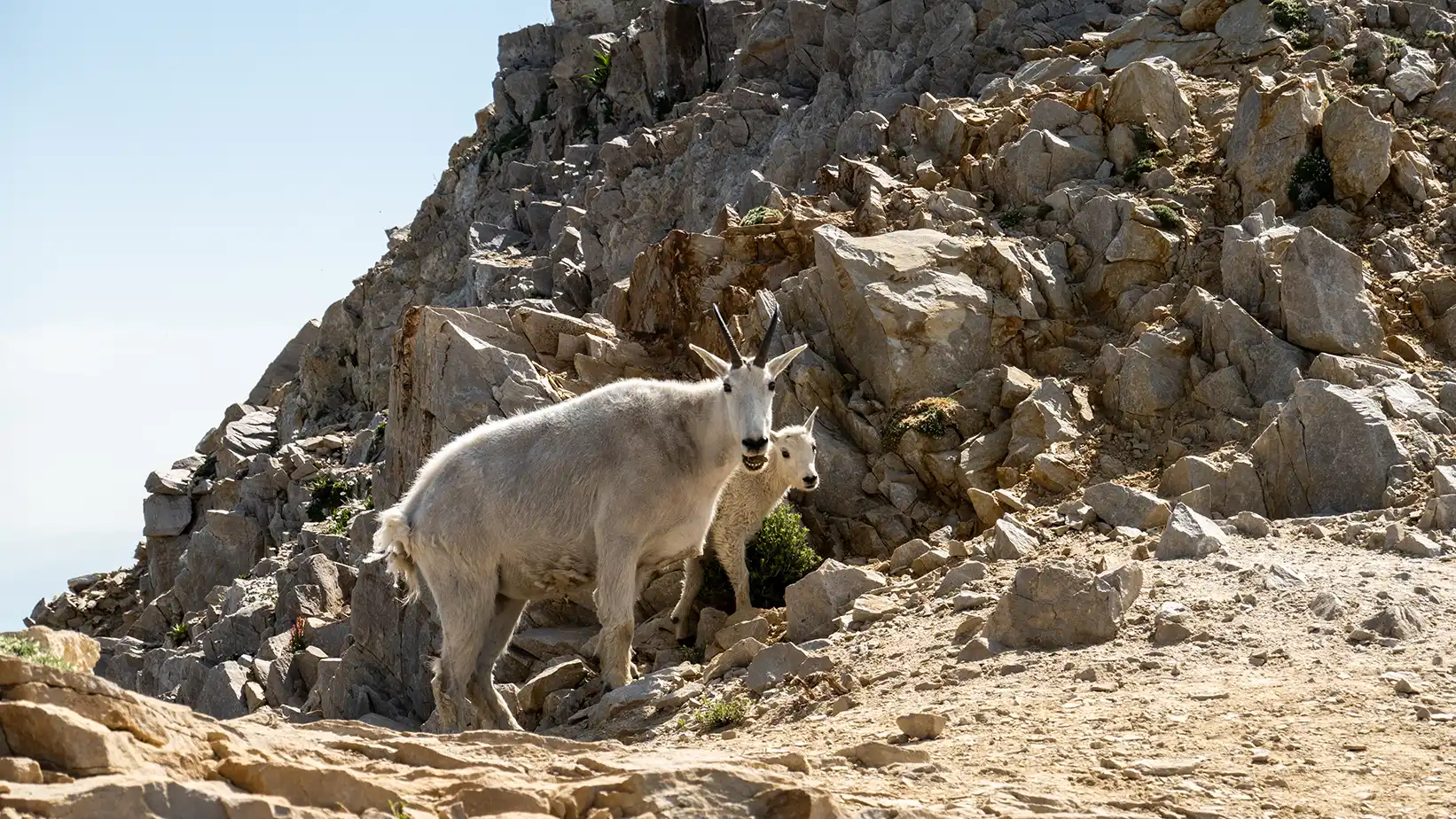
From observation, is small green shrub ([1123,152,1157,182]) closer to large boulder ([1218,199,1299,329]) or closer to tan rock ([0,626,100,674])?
large boulder ([1218,199,1299,329])

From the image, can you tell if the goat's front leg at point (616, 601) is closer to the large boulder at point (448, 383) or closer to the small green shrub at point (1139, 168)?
the large boulder at point (448, 383)

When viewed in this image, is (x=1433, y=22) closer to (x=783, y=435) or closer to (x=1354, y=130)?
(x=1354, y=130)

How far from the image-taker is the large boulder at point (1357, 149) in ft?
70.1

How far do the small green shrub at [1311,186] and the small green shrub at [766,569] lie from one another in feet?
35.7

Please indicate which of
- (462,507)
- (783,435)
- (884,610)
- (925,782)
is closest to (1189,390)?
(783,435)

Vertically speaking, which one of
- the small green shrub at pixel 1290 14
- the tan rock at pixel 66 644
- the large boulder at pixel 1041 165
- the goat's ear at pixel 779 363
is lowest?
the tan rock at pixel 66 644

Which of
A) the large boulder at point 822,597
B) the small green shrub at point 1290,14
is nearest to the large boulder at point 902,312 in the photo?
the large boulder at point 822,597

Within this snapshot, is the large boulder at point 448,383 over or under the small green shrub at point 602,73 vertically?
under

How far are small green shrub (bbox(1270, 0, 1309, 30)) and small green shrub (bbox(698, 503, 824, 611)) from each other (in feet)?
59.7

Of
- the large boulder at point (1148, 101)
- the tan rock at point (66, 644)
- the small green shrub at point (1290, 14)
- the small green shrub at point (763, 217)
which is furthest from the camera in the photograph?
the small green shrub at point (1290, 14)

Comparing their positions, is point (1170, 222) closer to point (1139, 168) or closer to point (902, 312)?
point (1139, 168)

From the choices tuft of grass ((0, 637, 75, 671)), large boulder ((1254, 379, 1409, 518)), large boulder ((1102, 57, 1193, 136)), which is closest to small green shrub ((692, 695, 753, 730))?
tuft of grass ((0, 637, 75, 671))

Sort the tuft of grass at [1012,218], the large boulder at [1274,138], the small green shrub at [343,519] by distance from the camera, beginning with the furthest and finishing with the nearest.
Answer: the small green shrub at [343,519] → the tuft of grass at [1012,218] → the large boulder at [1274,138]

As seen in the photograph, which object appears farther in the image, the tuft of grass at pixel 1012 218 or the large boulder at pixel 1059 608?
the tuft of grass at pixel 1012 218
